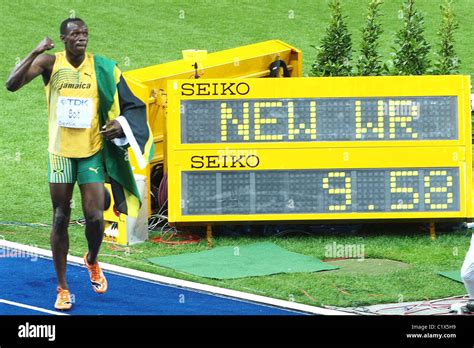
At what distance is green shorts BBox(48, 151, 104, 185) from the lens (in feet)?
39.7

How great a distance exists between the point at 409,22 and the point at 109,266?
5903mm

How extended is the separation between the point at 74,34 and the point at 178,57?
1253 cm

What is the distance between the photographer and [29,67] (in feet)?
38.6

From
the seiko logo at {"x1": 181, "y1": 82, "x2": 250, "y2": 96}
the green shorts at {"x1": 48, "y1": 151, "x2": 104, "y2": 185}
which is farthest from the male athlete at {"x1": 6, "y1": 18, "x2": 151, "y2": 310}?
the seiko logo at {"x1": 181, "y1": 82, "x2": 250, "y2": 96}

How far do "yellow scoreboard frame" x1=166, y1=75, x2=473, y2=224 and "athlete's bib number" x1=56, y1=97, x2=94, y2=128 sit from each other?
3.00 metres

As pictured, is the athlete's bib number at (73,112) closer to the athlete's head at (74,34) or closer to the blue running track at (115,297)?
the athlete's head at (74,34)

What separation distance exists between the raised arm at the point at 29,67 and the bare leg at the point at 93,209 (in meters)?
1.06

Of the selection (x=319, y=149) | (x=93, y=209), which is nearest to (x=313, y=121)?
(x=319, y=149)

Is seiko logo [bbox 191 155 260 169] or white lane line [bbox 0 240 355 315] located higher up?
seiko logo [bbox 191 155 260 169]

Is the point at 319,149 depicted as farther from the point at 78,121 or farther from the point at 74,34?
the point at 74,34

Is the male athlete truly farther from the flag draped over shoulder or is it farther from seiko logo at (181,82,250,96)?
seiko logo at (181,82,250,96)

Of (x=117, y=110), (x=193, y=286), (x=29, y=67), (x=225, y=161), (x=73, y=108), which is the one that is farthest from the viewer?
(x=225, y=161)

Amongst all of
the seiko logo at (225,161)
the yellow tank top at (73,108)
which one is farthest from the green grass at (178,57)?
the yellow tank top at (73,108)

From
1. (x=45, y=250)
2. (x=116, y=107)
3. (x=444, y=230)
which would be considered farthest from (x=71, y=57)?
(x=444, y=230)
